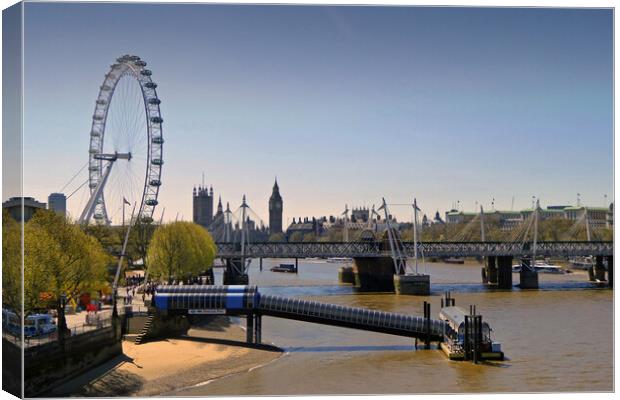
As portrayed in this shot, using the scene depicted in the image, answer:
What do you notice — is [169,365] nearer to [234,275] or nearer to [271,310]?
[271,310]

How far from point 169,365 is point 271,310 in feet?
22.2

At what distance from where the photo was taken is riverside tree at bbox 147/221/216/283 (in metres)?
49.2

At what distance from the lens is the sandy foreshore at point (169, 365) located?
86.1 feet

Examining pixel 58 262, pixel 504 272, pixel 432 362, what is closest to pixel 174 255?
pixel 432 362

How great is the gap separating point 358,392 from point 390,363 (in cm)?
580

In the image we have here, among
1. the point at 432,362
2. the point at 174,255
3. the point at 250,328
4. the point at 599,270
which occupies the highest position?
the point at 174,255

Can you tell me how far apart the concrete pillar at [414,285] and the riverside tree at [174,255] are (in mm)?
16414

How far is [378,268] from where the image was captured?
75938 millimetres

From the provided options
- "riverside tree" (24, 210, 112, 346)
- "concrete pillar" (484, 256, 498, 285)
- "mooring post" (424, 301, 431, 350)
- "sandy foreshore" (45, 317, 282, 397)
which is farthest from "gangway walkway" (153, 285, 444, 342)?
"concrete pillar" (484, 256, 498, 285)

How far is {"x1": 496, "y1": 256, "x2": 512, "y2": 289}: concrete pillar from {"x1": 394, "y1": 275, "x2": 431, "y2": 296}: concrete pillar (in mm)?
10216

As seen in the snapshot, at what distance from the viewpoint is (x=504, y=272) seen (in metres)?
73.2

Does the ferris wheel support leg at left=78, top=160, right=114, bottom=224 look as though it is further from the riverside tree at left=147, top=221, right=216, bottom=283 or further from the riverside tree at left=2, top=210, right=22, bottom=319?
the riverside tree at left=2, top=210, right=22, bottom=319

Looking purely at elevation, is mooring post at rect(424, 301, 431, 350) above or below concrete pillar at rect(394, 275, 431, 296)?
below

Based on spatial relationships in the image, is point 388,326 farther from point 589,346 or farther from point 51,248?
point 51,248
